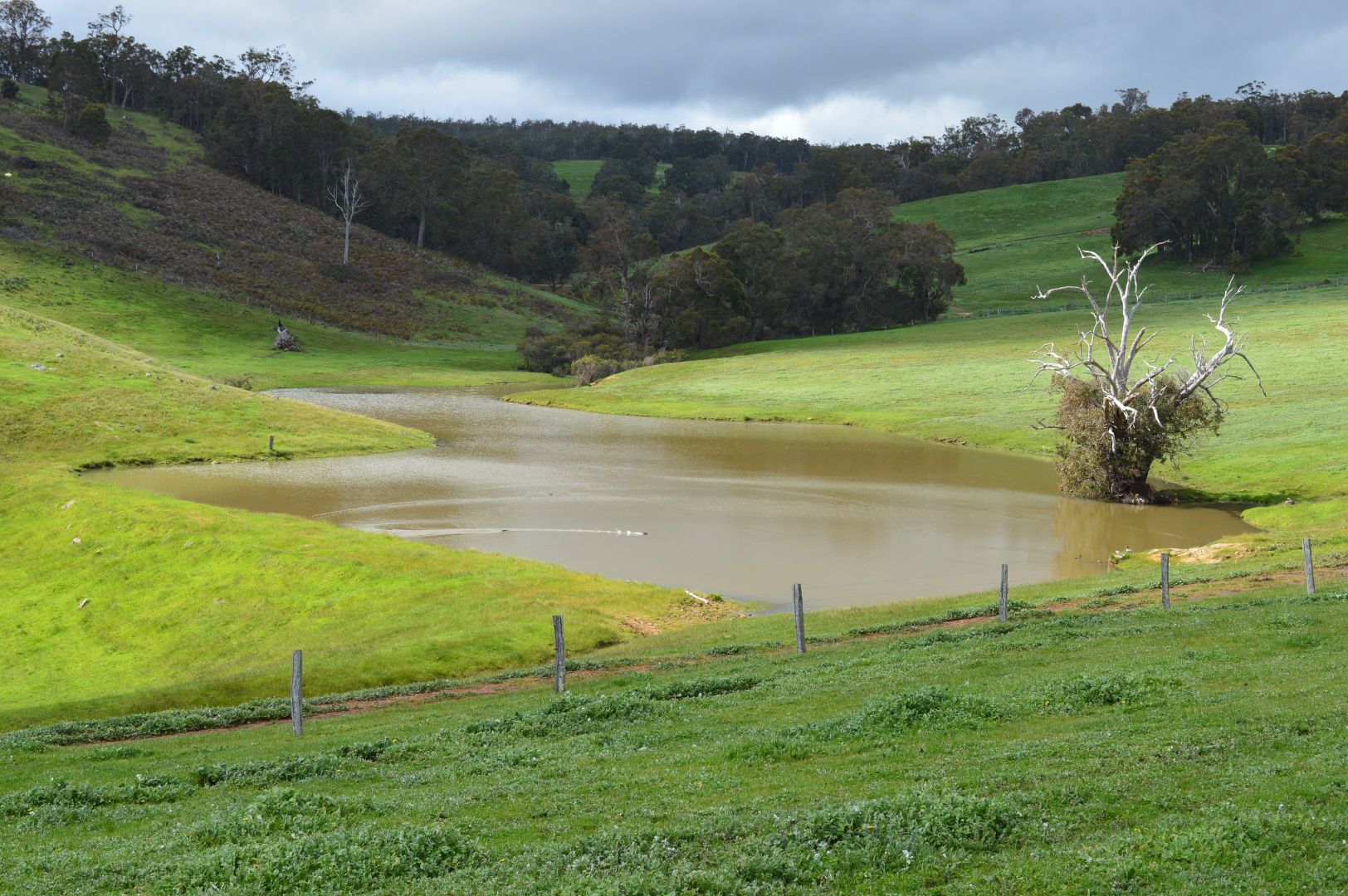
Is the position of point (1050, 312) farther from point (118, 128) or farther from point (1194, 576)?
point (118, 128)

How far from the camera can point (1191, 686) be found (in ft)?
53.1

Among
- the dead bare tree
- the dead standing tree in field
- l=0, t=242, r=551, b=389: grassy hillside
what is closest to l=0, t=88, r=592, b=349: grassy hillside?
the dead bare tree

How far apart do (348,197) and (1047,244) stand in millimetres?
93465

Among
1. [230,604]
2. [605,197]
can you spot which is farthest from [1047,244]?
[230,604]

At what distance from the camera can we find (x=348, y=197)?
14738cm

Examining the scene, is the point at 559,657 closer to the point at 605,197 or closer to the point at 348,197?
the point at 348,197

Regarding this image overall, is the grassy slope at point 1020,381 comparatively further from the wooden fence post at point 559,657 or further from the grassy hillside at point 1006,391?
the wooden fence post at point 559,657

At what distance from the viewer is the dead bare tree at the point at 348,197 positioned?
5822 inches

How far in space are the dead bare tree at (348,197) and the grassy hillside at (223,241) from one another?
233 centimetres

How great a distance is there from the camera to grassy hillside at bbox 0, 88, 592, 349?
418 ft

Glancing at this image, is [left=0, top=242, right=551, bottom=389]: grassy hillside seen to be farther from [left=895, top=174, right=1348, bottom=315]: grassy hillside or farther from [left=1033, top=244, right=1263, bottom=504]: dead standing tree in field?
[left=1033, top=244, right=1263, bottom=504]: dead standing tree in field

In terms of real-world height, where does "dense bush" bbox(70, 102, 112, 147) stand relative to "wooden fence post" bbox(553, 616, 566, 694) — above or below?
above

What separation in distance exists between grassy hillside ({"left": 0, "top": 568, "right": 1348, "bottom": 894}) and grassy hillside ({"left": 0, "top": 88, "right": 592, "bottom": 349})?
118 m

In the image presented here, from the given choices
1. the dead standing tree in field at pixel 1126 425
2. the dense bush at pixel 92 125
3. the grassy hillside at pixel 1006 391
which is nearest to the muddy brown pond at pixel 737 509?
the dead standing tree in field at pixel 1126 425
